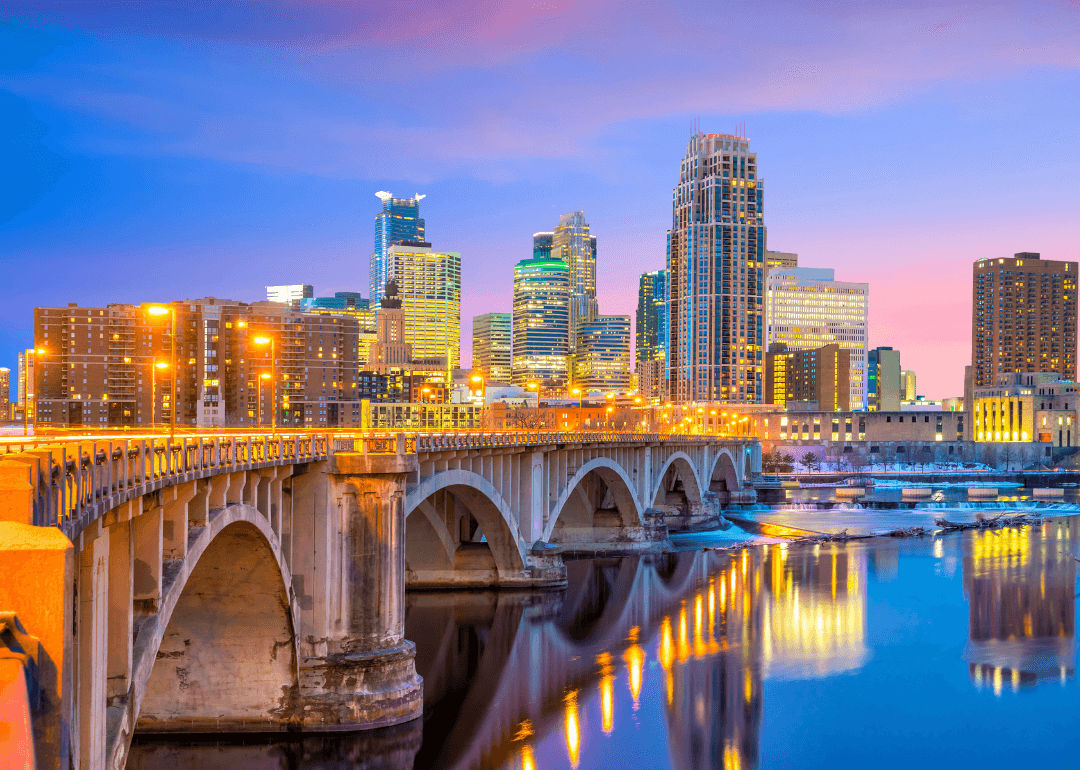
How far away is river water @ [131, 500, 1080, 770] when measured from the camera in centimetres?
3672

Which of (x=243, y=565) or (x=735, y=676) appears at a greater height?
(x=243, y=565)

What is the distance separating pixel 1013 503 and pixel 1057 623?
323ft

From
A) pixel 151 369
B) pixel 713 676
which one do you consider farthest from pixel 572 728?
pixel 151 369

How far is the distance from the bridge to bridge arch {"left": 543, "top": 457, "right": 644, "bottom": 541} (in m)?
16.6

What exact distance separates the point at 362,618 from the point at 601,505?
61.3 m

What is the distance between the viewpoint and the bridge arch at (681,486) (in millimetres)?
114688

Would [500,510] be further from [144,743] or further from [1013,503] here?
[1013,503]

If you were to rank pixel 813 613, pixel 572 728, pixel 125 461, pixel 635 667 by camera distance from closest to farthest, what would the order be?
pixel 125 461, pixel 572 728, pixel 635 667, pixel 813 613

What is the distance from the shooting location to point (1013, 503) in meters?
152

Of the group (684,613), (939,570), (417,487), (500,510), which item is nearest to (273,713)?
(417,487)

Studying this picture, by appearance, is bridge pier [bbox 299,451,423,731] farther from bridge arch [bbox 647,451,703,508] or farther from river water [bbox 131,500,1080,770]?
bridge arch [bbox 647,451,703,508]

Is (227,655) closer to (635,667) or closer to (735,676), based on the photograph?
(635,667)

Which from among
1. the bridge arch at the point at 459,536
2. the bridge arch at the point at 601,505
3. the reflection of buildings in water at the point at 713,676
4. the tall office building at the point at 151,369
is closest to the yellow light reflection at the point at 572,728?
the reflection of buildings in water at the point at 713,676

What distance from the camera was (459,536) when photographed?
68312mm
